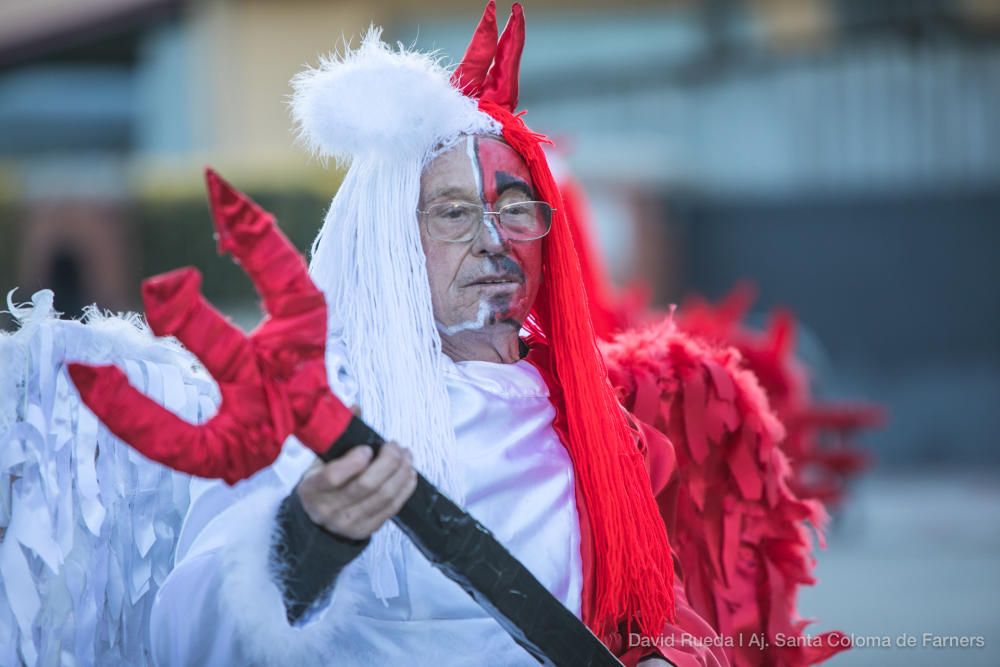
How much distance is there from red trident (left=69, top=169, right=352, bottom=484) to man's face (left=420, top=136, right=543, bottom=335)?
1.76ft

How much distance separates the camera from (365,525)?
1.62 m

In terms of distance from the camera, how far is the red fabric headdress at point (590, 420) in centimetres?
209

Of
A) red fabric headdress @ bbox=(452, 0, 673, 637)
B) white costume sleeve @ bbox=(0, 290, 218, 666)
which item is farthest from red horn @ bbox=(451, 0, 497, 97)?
white costume sleeve @ bbox=(0, 290, 218, 666)

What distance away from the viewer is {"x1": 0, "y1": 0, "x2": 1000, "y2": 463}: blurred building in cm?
1061

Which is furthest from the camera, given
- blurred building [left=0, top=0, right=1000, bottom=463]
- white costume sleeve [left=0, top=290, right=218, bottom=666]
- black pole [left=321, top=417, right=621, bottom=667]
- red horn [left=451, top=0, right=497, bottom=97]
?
blurred building [left=0, top=0, right=1000, bottom=463]

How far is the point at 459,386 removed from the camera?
2.09 m

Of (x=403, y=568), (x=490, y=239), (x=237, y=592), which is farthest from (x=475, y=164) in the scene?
(x=237, y=592)

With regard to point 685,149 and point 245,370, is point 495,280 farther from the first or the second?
point 685,149

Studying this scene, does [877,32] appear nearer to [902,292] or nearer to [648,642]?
[902,292]

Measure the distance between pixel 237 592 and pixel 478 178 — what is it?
79 centimetres

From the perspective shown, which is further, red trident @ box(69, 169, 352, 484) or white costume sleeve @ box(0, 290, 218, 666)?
white costume sleeve @ box(0, 290, 218, 666)

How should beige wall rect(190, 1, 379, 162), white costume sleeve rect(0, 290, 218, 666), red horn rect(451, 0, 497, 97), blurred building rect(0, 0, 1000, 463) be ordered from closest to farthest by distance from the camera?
white costume sleeve rect(0, 290, 218, 666) → red horn rect(451, 0, 497, 97) → blurred building rect(0, 0, 1000, 463) → beige wall rect(190, 1, 379, 162)

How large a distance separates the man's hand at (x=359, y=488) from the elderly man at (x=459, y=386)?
221mm

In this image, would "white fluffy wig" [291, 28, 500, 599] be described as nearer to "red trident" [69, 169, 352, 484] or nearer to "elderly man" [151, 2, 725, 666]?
"elderly man" [151, 2, 725, 666]
